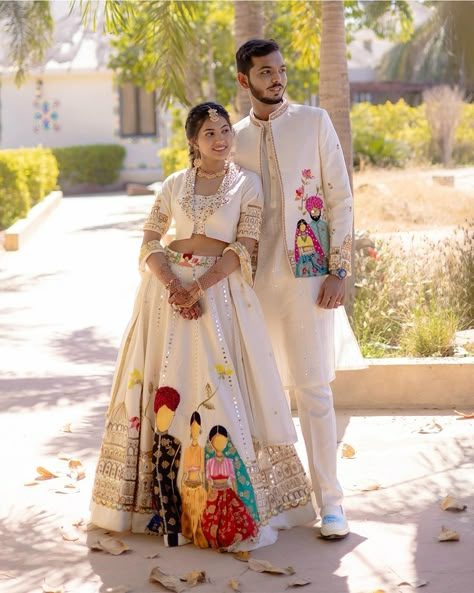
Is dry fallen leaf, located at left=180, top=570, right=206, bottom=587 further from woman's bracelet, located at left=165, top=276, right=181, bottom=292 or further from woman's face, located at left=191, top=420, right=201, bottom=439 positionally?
woman's bracelet, located at left=165, top=276, right=181, bottom=292

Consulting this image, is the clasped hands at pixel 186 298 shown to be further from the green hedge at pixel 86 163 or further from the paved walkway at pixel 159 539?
the green hedge at pixel 86 163

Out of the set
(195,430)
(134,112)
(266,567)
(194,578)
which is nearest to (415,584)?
(266,567)

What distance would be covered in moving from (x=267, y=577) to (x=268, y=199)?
62.9 inches

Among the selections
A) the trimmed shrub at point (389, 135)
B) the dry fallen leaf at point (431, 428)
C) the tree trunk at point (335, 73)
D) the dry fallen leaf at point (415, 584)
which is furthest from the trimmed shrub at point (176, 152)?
the dry fallen leaf at point (415, 584)

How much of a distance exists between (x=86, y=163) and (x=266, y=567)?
89.3ft

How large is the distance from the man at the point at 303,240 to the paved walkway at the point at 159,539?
0.37 meters

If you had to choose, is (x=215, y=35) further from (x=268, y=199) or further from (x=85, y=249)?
(x=268, y=199)

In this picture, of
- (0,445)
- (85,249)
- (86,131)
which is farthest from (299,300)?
(86,131)

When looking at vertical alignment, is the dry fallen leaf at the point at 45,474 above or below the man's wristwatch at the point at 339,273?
below

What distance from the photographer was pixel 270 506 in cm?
452

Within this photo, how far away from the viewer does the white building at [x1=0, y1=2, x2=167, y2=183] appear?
104 ft

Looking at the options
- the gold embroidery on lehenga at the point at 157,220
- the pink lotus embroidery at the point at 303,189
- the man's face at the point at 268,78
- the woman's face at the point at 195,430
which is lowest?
the woman's face at the point at 195,430

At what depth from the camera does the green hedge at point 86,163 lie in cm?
3045

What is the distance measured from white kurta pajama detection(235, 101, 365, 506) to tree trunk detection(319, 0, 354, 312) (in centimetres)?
302
